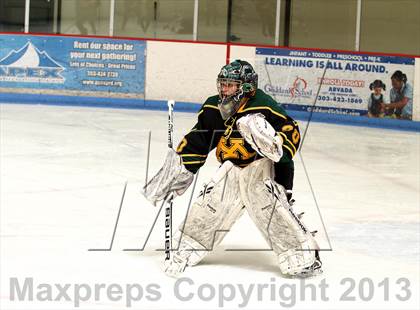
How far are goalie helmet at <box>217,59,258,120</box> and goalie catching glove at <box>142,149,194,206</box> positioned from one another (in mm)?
327

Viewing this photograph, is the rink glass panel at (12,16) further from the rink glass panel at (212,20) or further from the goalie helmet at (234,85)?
the goalie helmet at (234,85)

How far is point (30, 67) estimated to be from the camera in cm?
1299

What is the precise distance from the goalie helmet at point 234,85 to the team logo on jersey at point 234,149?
130 millimetres

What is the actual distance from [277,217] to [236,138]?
0.41m

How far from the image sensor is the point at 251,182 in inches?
187

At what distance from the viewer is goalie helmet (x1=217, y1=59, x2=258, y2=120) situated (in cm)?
464

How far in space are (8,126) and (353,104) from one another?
14.2 feet

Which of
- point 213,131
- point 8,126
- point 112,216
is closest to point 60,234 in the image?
point 112,216

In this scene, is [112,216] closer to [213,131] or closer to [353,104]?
[213,131]

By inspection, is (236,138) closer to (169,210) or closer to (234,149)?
(234,149)

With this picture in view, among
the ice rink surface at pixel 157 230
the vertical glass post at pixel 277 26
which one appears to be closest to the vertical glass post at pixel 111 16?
the vertical glass post at pixel 277 26

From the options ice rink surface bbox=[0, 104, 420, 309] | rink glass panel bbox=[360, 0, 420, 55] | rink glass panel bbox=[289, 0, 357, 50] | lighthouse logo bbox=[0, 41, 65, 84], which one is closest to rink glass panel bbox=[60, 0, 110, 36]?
lighthouse logo bbox=[0, 41, 65, 84]

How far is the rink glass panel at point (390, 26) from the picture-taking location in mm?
14000

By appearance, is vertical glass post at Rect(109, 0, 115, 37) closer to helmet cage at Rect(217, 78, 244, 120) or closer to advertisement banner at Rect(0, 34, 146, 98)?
advertisement banner at Rect(0, 34, 146, 98)
